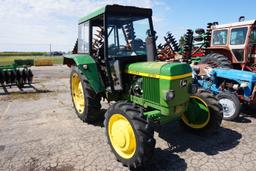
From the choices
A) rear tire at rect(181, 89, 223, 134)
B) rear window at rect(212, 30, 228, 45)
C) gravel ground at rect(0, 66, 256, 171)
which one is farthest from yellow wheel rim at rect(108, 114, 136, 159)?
rear window at rect(212, 30, 228, 45)

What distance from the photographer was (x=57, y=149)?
4.23 metres

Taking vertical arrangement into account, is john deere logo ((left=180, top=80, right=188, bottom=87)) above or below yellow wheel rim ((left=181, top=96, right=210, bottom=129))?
above

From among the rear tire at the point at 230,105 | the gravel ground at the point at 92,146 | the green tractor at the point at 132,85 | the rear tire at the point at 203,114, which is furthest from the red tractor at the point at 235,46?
the green tractor at the point at 132,85

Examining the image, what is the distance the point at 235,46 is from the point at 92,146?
6.82 m

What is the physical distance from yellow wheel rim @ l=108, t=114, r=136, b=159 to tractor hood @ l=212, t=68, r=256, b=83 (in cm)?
354

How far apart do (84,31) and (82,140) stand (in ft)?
7.47

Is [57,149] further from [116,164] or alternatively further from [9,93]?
[9,93]

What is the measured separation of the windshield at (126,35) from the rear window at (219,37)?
5.59m

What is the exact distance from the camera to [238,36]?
8.88 metres

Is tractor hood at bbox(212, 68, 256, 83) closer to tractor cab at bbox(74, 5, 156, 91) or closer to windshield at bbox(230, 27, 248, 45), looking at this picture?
tractor cab at bbox(74, 5, 156, 91)

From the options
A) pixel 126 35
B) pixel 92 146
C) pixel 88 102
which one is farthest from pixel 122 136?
pixel 126 35

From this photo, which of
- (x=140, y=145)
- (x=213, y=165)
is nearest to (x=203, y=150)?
(x=213, y=165)

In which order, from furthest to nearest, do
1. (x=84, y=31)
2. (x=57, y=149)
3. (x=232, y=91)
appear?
(x=232, y=91) < (x=84, y=31) < (x=57, y=149)

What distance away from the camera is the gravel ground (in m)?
3.68
